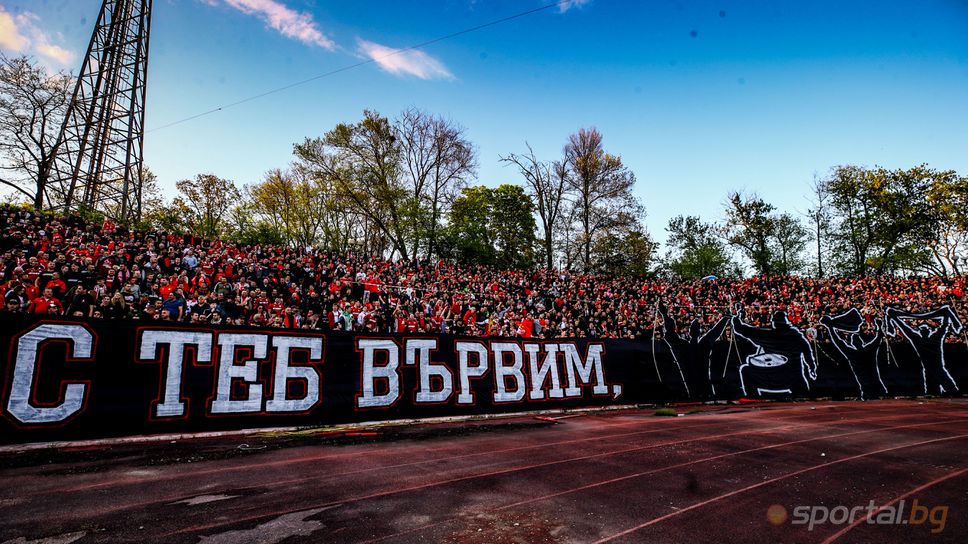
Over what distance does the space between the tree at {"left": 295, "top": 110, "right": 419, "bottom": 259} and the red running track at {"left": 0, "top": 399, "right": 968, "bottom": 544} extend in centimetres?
3036

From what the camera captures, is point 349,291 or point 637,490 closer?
point 637,490

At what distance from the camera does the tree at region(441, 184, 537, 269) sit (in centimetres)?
3778

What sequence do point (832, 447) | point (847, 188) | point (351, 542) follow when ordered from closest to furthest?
1. point (351, 542)
2. point (832, 447)
3. point (847, 188)

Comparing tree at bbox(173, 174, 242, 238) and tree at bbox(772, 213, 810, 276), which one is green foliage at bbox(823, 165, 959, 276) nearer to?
tree at bbox(772, 213, 810, 276)

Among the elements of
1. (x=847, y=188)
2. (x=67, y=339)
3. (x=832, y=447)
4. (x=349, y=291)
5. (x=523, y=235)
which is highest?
(x=847, y=188)

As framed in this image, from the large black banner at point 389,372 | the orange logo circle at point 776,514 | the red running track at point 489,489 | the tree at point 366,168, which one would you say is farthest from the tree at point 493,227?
the orange logo circle at point 776,514

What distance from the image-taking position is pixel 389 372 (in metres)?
9.64

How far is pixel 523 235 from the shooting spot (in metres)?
40.8

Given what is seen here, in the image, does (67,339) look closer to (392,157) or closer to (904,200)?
(392,157)

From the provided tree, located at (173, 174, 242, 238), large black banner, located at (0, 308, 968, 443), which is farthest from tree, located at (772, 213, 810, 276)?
tree, located at (173, 174, 242, 238)

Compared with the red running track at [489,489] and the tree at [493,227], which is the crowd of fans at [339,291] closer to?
the red running track at [489,489]

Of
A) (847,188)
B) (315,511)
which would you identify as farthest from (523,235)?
(315,511)

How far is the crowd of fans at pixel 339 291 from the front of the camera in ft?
40.8

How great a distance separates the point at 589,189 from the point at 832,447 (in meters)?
36.7
